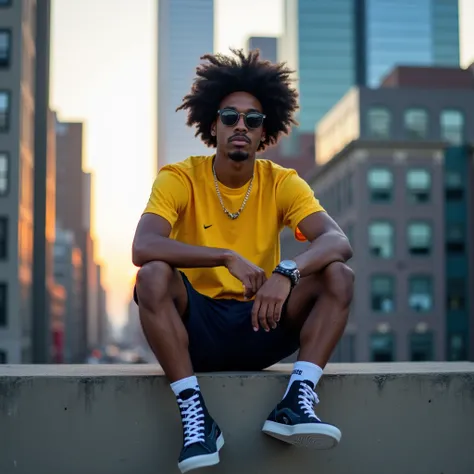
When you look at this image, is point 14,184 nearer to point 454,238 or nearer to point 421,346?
point 421,346

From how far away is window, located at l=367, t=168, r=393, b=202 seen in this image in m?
48.2

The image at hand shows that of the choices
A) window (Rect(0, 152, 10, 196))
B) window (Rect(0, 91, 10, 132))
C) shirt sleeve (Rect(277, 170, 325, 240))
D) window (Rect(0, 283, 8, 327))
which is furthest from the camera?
window (Rect(0, 91, 10, 132))

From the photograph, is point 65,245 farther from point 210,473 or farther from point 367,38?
point 210,473

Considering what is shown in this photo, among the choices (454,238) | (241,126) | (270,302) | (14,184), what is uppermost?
(14,184)

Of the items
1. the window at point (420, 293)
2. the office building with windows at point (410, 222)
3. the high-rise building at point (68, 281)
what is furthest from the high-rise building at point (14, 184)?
the high-rise building at point (68, 281)

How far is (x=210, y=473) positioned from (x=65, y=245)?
11430 cm

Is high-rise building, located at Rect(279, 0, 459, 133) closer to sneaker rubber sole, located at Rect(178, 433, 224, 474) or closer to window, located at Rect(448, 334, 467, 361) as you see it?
window, located at Rect(448, 334, 467, 361)

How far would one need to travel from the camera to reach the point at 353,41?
145m

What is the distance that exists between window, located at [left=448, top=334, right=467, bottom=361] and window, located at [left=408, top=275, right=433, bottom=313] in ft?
8.38

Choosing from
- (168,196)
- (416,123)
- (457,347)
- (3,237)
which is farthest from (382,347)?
(168,196)

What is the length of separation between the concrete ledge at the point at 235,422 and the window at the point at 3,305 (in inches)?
1456

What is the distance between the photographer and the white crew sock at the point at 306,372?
3.84 metres

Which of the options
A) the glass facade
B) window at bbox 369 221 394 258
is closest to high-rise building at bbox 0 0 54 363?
window at bbox 369 221 394 258

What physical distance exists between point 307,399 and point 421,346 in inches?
1831
